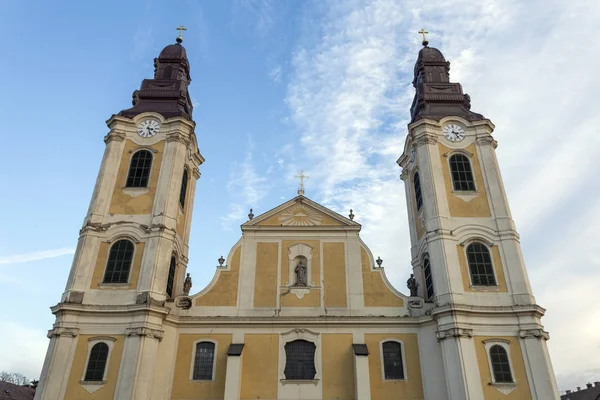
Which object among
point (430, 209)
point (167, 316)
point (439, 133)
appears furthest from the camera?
point (439, 133)

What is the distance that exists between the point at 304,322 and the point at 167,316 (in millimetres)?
5493

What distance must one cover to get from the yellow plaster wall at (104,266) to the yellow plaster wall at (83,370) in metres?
2.14

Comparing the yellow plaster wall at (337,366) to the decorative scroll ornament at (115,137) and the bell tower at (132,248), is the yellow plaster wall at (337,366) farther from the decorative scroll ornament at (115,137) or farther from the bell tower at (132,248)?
the decorative scroll ornament at (115,137)

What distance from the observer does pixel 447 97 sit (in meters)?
26.5

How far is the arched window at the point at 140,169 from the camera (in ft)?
77.5

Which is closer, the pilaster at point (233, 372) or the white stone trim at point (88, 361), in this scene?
the white stone trim at point (88, 361)

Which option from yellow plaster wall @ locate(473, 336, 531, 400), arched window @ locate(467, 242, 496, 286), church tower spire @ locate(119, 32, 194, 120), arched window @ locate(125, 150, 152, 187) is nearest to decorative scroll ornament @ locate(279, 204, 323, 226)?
arched window @ locate(125, 150, 152, 187)

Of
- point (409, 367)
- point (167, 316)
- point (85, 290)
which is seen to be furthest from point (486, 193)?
point (85, 290)

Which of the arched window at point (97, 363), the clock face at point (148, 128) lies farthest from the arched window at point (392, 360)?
the clock face at point (148, 128)

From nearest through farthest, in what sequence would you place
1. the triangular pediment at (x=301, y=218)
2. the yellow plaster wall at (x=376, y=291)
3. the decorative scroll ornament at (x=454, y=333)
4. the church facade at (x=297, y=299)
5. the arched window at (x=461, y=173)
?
1. the church facade at (x=297, y=299)
2. the decorative scroll ornament at (x=454, y=333)
3. the yellow plaster wall at (x=376, y=291)
4. the triangular pediment at (x=301, y=218)
5. the arched window at (x=461, y=173)

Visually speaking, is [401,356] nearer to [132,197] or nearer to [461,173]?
[461,173]

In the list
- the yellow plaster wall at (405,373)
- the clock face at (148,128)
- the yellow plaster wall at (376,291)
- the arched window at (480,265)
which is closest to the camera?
the yellow plaster wall at (405,373)

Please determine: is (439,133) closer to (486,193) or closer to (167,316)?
(486,193)

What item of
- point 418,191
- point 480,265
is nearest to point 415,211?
point 418,191
